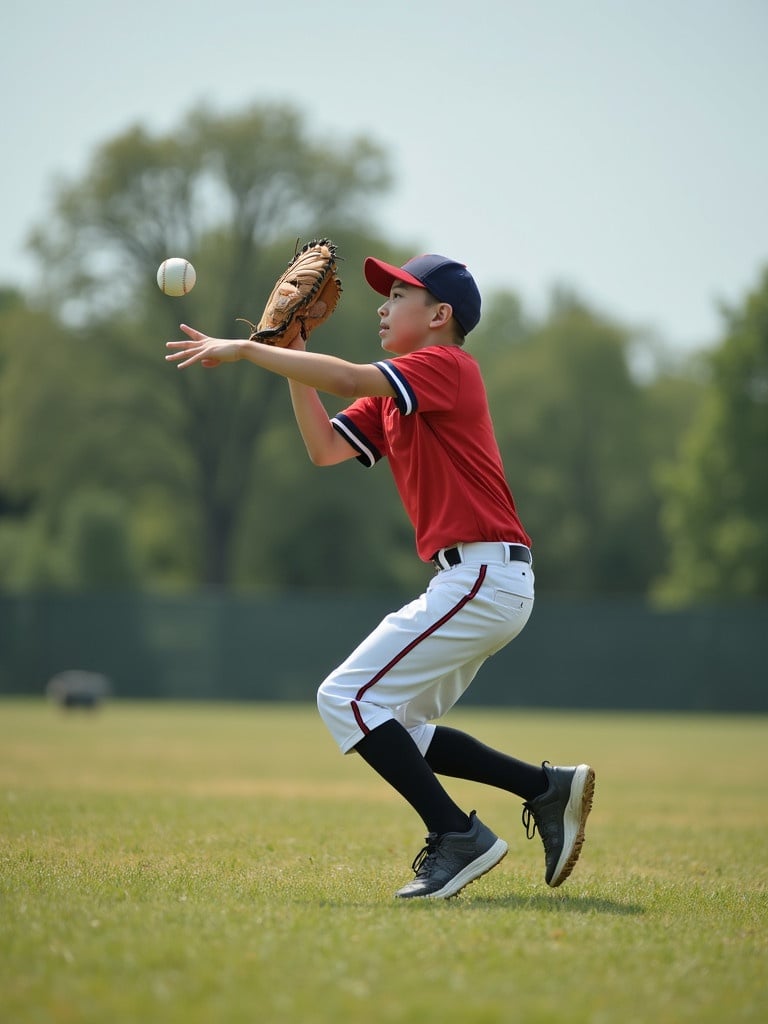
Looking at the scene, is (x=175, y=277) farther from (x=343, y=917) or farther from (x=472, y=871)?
(x=343, y=917)

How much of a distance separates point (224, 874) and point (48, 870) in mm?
662

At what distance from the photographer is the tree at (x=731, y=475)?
39844 mm

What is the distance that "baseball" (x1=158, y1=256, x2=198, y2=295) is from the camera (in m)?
5.68

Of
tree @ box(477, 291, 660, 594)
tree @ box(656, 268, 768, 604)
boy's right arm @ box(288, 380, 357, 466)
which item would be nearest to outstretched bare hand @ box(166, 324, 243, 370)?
boy's right arm @ box(288, 380, 357, 466)

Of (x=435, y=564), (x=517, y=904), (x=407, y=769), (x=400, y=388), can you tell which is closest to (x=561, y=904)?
(x=517, y=904)

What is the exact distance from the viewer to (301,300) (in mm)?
4898

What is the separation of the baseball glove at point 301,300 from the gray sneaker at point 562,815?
1.93 meters

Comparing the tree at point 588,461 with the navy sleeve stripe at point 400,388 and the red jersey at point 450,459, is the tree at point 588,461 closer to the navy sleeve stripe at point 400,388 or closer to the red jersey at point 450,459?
the red jersey at point 450,459

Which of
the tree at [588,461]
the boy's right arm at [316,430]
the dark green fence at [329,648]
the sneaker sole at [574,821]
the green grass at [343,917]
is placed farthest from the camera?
the tree at [588,461]

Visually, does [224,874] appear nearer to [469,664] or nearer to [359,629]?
[469,664]

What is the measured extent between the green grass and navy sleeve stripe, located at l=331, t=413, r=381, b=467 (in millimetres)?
1634

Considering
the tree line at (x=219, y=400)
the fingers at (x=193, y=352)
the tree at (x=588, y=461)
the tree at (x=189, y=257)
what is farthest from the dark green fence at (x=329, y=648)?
the fingers at (x=193, y=352)

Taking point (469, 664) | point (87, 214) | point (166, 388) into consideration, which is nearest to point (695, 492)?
point (166, 388)

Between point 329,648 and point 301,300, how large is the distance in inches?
910
